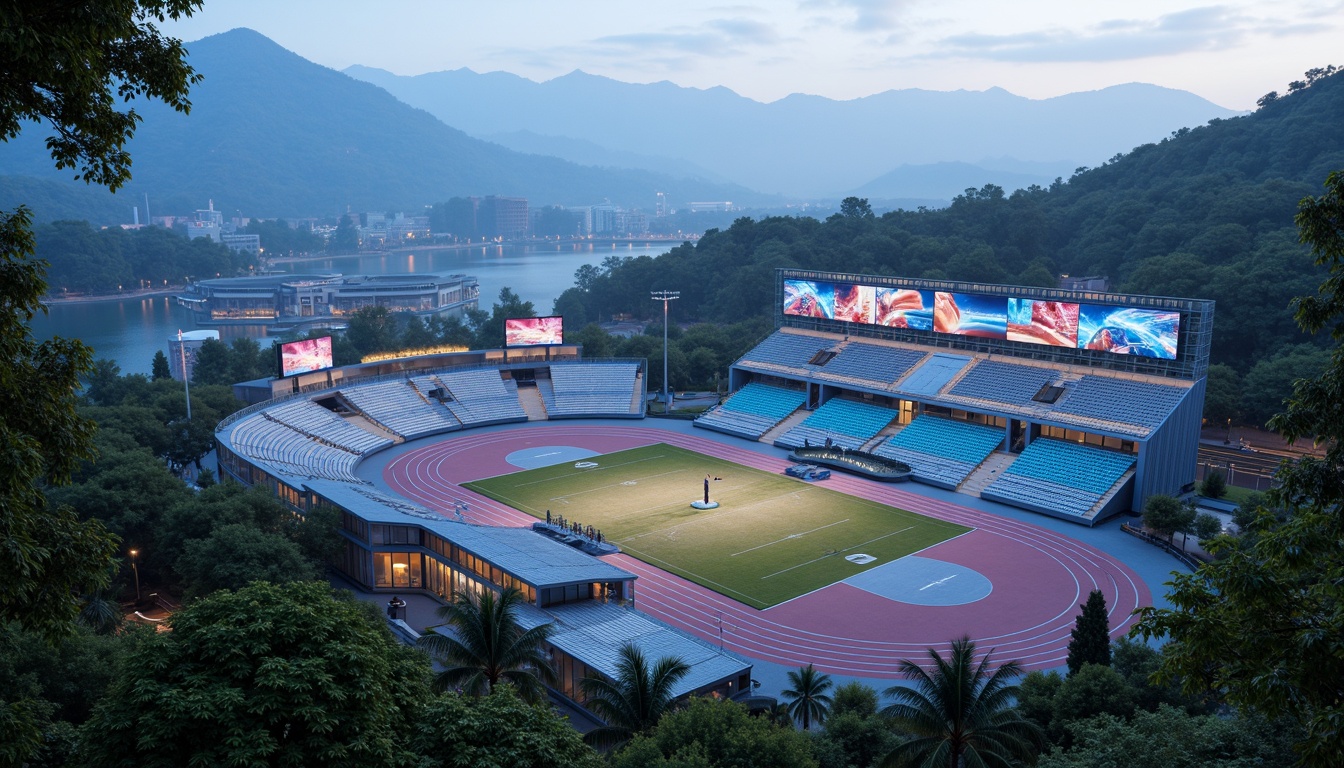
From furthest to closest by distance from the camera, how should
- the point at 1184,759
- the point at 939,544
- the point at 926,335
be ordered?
the point at 926,335, the point at 939,544, the point at 1184,759

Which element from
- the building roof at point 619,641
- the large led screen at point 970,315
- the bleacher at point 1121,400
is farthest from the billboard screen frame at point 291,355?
the bleacher at point 1121,400

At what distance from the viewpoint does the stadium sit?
33.7 meters

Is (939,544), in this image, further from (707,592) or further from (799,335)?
(799,335)

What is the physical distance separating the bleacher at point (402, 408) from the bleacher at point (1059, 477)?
37304mm

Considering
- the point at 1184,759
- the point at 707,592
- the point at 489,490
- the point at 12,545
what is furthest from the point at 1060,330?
the point at 12,545

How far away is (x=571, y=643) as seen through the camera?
2853 centimetres

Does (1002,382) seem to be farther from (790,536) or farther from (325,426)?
(325,426)

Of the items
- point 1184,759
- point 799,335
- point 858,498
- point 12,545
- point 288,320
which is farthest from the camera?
point 288,320

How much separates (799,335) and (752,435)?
1044 centimetres

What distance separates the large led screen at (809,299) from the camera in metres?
65.9

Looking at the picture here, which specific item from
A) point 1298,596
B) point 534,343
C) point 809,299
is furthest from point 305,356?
point 1298,596

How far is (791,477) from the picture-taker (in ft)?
175

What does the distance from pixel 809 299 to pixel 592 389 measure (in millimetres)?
18199

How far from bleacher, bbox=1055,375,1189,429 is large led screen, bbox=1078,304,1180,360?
1790mm
